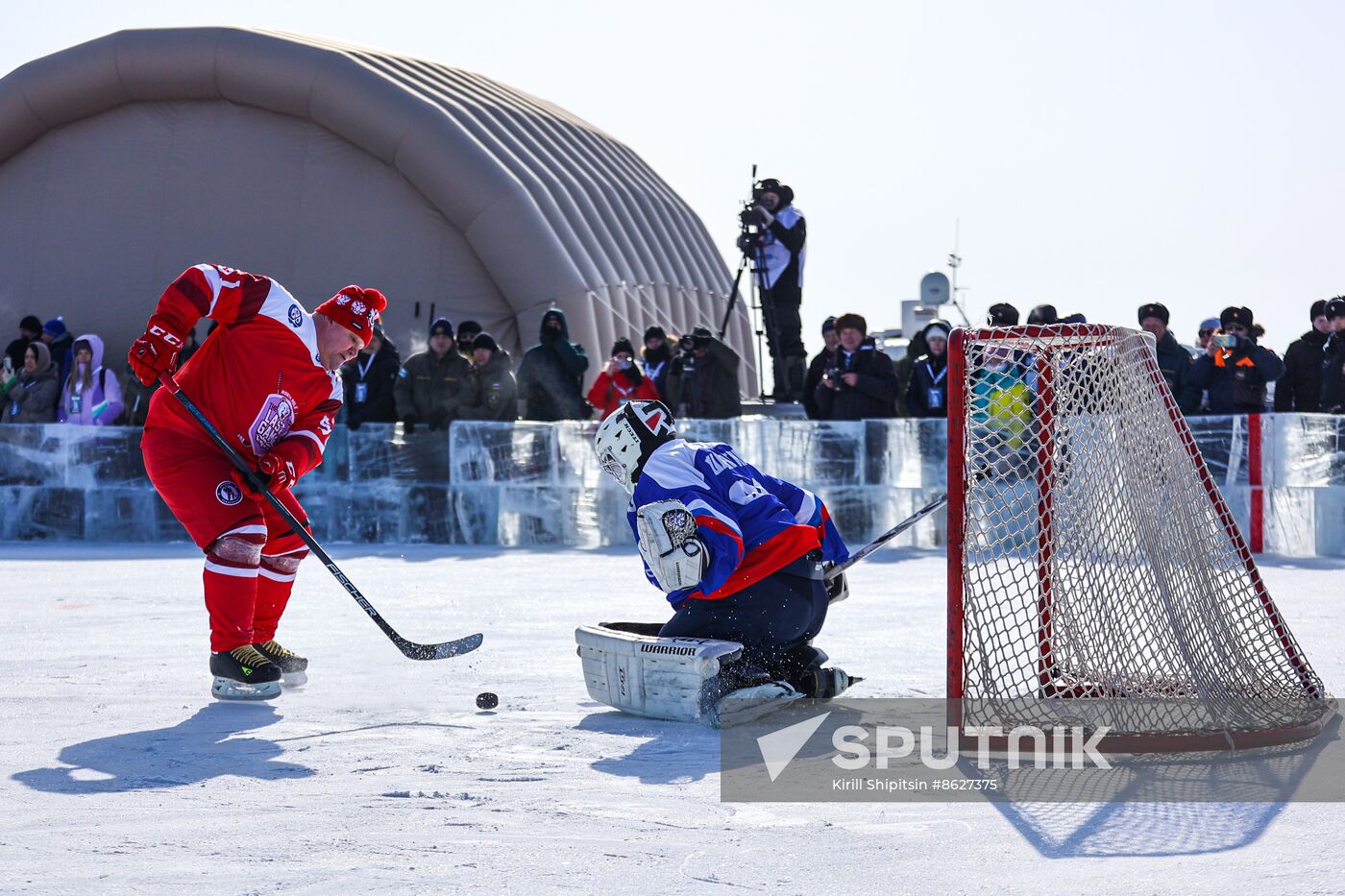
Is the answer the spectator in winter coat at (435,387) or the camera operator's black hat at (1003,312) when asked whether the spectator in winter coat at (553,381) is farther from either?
the camera operator's black hat at (1003,312)

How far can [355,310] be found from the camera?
5.35 metres

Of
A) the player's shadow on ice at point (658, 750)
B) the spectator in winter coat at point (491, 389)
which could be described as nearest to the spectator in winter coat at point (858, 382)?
the spectator in winter coat at point (491, 389)

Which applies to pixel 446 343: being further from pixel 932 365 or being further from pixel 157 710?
pixel 157 710

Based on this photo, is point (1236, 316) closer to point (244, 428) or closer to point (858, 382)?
point (858, 382)

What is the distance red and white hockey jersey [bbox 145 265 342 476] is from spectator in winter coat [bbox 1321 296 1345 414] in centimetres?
700

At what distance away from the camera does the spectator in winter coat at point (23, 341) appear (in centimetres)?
1302

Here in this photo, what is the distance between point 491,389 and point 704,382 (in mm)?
1460

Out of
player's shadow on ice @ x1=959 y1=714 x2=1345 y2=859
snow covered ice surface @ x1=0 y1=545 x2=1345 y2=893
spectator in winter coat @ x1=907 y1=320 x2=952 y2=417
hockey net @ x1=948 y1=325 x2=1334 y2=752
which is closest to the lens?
snow covered ice surface @ x1=0 y1=545 x2=1345 y2=893

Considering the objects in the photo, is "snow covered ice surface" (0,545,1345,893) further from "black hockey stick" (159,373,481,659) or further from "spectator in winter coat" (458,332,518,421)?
"spectator in winter coat" (458,332,518,421)

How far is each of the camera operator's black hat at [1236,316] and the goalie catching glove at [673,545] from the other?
22.1 feet

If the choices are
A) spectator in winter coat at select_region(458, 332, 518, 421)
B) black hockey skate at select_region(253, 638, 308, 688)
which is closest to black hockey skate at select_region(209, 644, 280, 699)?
black hockey skate at select_region(253, 638, 308, 688)

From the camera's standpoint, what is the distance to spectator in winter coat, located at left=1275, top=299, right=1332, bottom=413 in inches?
405

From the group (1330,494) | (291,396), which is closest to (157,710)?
(291,396)

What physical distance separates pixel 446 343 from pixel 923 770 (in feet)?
26.2
